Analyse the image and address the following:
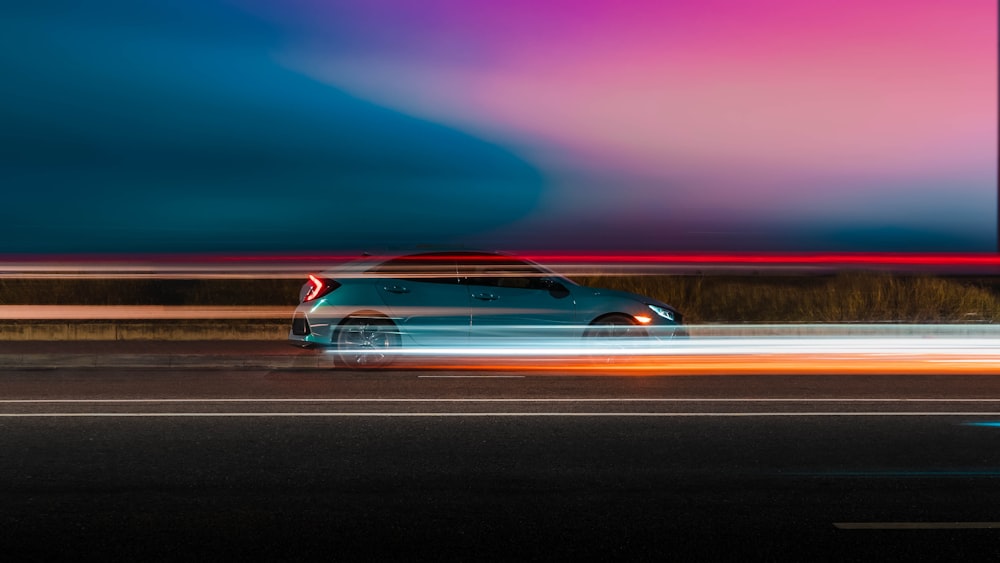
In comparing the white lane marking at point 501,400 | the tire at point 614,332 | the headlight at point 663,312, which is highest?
the headlight at point 663,312

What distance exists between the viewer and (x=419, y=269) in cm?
1438

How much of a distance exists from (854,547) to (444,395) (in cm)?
638

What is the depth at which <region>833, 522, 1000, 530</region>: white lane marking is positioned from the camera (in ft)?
18.5

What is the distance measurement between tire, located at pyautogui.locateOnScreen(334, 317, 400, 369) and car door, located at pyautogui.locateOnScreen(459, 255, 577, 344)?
1.10m

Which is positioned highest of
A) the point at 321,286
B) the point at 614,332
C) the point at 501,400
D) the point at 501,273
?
the point at 501,273

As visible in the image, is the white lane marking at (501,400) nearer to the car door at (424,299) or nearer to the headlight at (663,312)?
→ the car door at (424,299)

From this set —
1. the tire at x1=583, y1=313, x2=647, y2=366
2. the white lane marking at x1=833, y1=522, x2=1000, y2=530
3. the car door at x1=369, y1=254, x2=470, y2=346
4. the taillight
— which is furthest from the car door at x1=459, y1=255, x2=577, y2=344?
the white lane marking at x1=833, y1=522, x2=1000, y2=530

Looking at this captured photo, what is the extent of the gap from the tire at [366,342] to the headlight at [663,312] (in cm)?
339

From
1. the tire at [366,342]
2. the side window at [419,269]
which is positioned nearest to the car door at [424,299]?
the side window at [419,269]

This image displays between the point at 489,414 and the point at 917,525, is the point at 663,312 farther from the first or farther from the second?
the point at 917,525

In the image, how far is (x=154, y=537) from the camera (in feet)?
17.7

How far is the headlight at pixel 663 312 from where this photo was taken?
47.6 feet

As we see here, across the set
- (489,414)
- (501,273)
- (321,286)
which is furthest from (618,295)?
(489,414)

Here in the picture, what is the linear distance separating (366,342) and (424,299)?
93 centimetres
